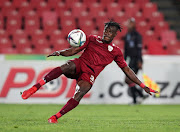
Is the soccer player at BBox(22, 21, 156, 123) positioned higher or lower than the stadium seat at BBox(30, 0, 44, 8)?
lower

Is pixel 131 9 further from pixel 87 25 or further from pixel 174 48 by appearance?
pixel 174 48

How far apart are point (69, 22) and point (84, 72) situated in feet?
23.6

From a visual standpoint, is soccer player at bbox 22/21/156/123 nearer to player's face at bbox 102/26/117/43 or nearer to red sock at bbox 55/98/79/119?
player's face at bbox 102/26/117/43

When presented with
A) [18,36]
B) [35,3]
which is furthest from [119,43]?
[35,3]

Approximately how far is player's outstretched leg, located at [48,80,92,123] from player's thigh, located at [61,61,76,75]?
0.19 meters

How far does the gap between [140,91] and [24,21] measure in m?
5.01

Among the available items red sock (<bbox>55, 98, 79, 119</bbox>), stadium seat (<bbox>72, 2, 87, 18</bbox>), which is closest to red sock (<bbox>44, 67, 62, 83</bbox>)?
red sock (<bbox>55, 98, 79, 119</bbox>)

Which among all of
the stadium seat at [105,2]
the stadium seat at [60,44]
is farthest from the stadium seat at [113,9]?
the stadium seat at [60,44]

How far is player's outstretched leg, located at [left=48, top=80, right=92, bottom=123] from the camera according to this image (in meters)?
5.02

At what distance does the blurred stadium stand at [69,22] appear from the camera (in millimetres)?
11742

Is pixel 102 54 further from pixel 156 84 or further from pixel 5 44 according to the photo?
pixel 5 44

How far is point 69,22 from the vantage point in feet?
40.7

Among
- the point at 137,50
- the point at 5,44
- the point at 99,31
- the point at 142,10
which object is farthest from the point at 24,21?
the point at 137,50

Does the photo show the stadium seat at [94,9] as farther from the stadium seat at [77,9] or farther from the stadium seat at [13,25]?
the stadium seat at [13,25]
